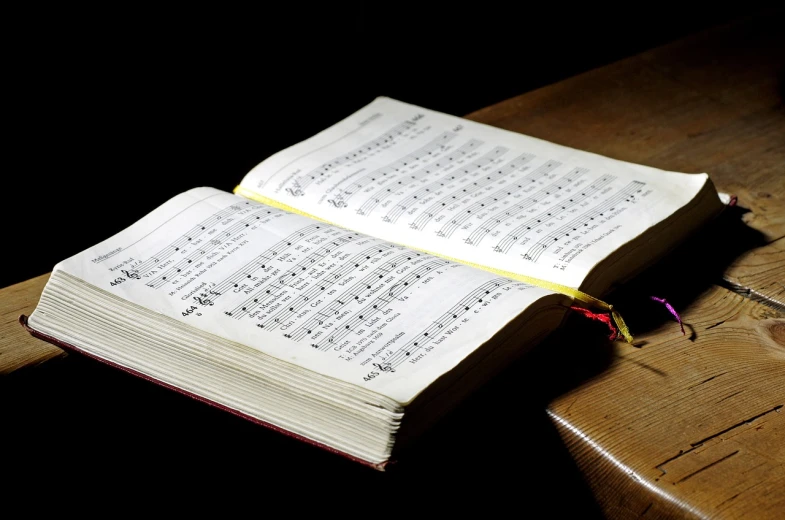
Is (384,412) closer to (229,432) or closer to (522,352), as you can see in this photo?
(522,352)

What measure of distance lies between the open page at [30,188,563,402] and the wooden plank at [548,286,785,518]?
0.39 ft

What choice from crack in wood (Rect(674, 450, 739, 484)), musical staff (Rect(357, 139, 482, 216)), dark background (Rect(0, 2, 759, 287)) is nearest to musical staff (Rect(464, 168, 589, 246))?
musical staff (Rect(357, 139, 482, 216))

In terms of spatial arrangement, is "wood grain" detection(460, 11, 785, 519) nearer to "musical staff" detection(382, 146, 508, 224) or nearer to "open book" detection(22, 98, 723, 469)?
"open book" detection(22, 98, 723, 469)

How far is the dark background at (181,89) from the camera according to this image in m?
2.21

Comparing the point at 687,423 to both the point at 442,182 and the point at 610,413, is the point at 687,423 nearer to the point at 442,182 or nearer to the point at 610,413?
the point at 610,413

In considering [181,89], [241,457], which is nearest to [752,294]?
[241,457]

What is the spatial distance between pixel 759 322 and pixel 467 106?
93.7 inches

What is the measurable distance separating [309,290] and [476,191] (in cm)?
30

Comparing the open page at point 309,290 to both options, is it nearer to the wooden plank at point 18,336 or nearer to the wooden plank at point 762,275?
the wooden plank at point 18,336

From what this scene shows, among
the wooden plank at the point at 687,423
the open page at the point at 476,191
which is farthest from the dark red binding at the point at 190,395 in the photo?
the open page at the point at 476,191

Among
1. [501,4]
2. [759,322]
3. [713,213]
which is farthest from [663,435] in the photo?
[501,4]

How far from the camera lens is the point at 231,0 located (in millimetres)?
2486

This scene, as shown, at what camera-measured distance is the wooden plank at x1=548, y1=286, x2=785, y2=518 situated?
69 cm

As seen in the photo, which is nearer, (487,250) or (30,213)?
(487,250)
